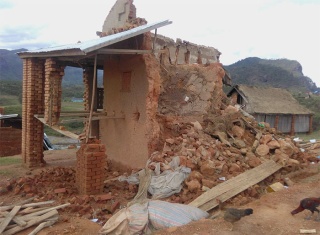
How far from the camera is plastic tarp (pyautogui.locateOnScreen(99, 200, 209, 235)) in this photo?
4516 mm

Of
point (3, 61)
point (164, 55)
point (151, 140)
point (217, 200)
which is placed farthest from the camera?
point (3, 61)

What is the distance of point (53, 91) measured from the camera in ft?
23.7

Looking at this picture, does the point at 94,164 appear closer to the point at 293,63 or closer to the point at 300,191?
the point at 300,191

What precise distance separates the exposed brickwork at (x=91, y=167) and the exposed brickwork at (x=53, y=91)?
1.39 m

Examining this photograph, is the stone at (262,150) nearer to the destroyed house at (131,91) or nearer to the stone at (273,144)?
the stone at (273,144)

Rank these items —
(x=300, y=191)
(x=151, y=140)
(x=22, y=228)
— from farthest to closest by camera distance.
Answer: (x=151, y=140), (x=300, y=191), (x=22, y=228)

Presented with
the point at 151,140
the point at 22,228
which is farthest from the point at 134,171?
the point at 22,228

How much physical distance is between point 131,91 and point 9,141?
1000cm

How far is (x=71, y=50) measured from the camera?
610 cm

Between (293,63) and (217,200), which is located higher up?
(293,63)

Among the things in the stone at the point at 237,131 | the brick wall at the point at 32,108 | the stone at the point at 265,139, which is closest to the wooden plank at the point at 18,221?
the brick wall at the point at 32,108

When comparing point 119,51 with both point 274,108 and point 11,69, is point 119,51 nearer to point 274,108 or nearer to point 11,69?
point 274,108

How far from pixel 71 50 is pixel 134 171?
3.19 meters

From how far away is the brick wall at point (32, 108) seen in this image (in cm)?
861
